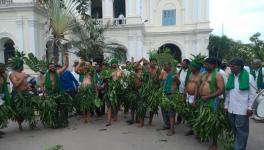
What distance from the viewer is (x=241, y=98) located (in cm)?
502

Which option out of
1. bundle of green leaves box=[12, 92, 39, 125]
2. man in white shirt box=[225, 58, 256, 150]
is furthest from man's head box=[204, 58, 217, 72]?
bundle of green leaves box=[12, 92, 39, 125]

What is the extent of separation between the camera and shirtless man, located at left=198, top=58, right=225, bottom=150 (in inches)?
214

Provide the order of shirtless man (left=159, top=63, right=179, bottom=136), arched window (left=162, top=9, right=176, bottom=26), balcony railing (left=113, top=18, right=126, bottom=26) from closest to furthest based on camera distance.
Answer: shirtless man (left=159, top=63, right=179, bottom=136) → balcony railing (left=113, top=18, right=126, bottom=26) → arched window (left=162, top=9, right=176, bottom=26)

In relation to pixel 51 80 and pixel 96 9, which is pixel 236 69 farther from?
pixel 96 9

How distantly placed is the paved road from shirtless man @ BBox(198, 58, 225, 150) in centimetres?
97

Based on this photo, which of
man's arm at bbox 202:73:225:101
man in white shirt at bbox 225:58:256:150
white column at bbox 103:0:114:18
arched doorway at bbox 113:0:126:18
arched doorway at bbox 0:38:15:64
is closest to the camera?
man in white shirt at bbox 225:58:256:150

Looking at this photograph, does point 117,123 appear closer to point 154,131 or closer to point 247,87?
point 154,131

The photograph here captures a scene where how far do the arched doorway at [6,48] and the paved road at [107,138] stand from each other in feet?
49.3

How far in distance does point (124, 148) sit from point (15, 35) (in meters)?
16.5

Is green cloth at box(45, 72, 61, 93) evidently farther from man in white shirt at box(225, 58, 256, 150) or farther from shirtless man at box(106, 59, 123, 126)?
man in white shirt at box(225, 58, 256, 150)

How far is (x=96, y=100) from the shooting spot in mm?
7922

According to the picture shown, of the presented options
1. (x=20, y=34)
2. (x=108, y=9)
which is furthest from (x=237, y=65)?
(x=108, y=9)

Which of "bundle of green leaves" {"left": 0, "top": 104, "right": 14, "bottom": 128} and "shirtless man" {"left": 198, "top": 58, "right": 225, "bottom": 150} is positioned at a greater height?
"shirtless man" {"left": 198, "top": 58, "right": 225, "bottom": 150}

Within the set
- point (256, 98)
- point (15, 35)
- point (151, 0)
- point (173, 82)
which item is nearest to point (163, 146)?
point (173, 82)
